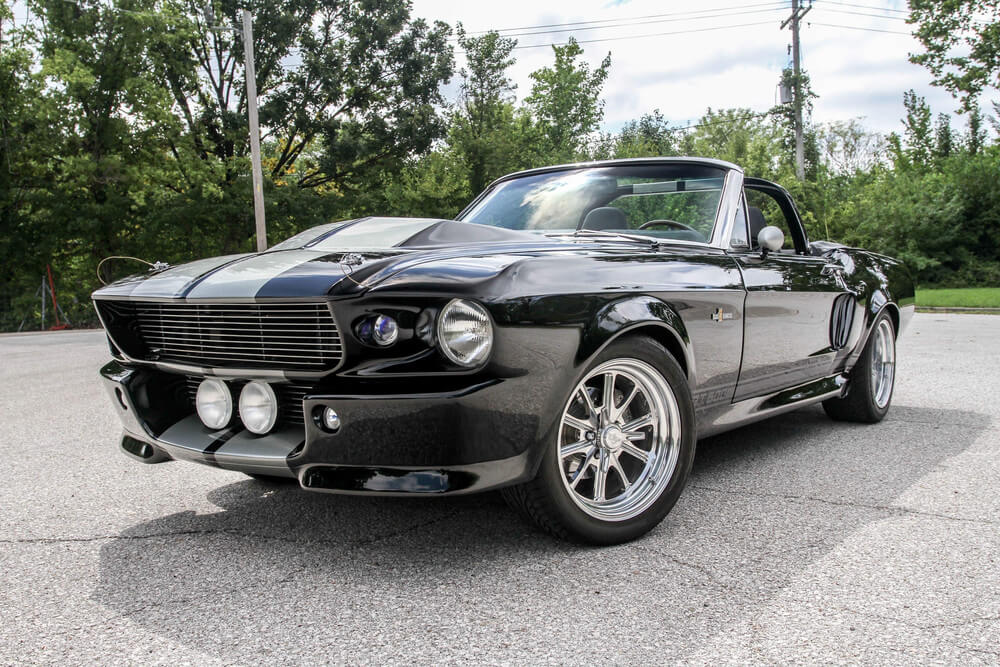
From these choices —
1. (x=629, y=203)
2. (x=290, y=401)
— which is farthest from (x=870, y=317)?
(x=290, y=401)

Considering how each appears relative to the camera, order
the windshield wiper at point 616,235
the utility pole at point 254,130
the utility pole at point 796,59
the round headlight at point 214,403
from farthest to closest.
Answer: the utility pole at point 796,59 → the utility pole at point 254,130 → the windshield wiper at point 616,235 → the round headlight at point 214,403

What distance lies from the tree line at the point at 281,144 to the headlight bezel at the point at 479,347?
1697 cm

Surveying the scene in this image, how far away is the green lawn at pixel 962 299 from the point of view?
57.6ft

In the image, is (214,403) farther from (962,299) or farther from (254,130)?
(962,299)

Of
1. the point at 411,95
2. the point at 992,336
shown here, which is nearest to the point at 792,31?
the point at 411,95

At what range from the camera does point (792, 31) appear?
28812mm

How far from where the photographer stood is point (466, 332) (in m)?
2.25

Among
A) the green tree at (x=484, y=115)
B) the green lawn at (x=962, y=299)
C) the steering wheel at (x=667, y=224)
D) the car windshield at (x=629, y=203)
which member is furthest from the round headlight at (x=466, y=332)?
the green tree at (x=484, y=115)

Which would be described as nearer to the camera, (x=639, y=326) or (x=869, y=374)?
(x=639, y=326)

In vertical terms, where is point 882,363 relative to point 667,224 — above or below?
below

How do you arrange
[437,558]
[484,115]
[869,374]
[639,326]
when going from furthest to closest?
[484,115], [869,374], [639,326], [437,558]

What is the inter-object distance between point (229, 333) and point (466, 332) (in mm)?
870

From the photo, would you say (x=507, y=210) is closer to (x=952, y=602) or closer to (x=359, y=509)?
(x=359, y=509)

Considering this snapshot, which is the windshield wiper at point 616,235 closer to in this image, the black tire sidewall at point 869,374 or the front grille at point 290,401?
the front grille at point 290,401
